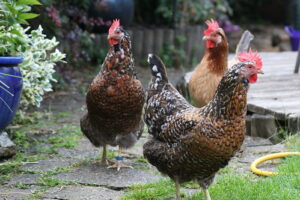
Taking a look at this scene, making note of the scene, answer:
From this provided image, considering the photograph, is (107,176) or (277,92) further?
(277,92)

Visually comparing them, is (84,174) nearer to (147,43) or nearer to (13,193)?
(13,193)

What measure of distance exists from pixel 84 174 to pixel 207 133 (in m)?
1.40

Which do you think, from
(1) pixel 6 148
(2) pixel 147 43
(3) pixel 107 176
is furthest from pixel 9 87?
(2) pixel 147 43

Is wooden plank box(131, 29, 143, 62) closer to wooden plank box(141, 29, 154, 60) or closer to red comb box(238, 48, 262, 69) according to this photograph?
wooden plank box(141, 29, 154, 60)

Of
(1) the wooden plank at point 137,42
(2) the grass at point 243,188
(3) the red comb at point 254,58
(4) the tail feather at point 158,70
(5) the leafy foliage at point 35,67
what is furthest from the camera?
(1) the wooden plank at point 137,42

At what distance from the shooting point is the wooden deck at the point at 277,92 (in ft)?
18.5

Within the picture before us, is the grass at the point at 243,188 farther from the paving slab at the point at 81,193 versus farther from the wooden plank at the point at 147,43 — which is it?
the wooden plank at the point at 147,43

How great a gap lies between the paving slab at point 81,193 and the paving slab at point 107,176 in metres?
0.14

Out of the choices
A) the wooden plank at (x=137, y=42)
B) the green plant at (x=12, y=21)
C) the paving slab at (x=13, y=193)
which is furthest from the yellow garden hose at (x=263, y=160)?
the wooden plank at (x=137, y=42)

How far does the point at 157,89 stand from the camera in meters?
4.24

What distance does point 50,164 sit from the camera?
15.8ft

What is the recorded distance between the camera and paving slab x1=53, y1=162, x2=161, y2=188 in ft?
14.5

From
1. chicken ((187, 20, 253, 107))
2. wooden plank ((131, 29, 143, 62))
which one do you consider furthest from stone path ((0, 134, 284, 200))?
wooden plank ((131, 29, 143, 62))

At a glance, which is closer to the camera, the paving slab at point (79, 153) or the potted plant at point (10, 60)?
the potted plant at point (10, 60)
